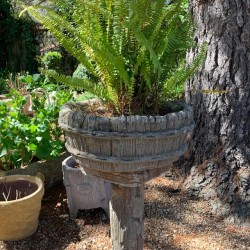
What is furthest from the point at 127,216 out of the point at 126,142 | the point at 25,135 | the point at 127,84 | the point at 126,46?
the point at 25,135

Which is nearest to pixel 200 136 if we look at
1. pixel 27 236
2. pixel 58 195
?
pixel 58 195

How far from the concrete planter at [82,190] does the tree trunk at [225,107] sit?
842mm

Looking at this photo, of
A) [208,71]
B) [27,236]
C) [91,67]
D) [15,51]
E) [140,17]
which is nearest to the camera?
[140,17]

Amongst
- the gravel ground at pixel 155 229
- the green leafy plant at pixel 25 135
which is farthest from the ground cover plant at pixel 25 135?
the gravel ground at pixel 155 229

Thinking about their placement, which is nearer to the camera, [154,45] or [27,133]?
[154,45]

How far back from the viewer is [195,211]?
3057 mm

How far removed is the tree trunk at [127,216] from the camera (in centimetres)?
179

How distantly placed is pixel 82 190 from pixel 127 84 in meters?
1.58

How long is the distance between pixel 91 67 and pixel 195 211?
1837 mm

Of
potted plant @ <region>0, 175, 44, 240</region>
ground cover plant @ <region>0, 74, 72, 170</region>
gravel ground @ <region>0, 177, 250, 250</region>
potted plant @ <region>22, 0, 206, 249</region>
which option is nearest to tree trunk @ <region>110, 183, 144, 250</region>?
potted plant @ <region>22, 0, 206, 249</region>

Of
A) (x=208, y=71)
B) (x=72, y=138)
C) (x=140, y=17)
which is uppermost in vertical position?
(x=140, y=17)

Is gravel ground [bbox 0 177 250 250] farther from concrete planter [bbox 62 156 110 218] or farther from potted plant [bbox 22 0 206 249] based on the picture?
potted plant [bbox 22 0 206 249]

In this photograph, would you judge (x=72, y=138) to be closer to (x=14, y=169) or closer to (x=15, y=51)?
(x=14, y=169)

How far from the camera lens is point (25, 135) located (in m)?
2.92
